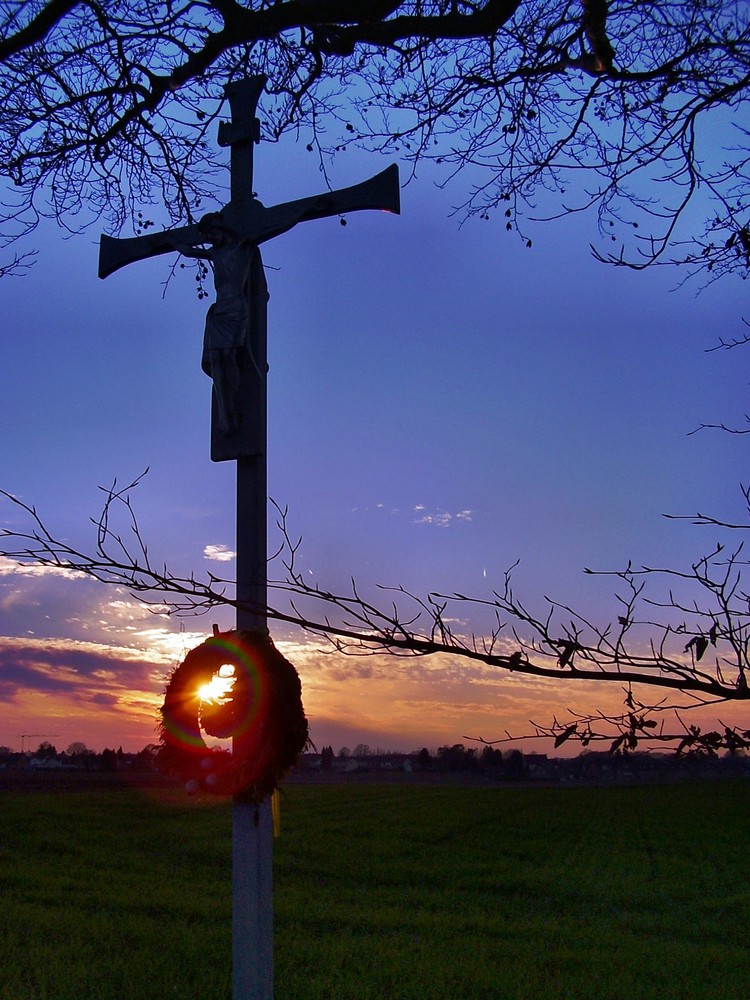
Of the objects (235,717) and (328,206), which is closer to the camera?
(235,717)

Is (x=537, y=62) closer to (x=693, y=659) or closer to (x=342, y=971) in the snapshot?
(x=693, y=659)

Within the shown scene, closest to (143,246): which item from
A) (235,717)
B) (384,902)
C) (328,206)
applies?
(328,206)

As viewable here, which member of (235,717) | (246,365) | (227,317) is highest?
(227,317)

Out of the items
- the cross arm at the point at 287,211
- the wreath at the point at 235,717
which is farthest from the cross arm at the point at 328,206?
the wreath at the point at 235,717

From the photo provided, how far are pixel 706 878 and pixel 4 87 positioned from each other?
565 inches

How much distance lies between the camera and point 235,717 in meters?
3.66

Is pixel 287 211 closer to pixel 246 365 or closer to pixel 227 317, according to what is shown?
pixel 227 317

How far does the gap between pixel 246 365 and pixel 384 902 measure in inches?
339

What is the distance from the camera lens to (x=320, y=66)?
5.65 meters

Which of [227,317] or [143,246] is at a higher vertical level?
[143,246]

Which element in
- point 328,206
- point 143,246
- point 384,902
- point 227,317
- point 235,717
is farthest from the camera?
point 384,902

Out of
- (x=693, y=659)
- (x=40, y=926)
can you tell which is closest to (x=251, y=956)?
(x=693, y=659)

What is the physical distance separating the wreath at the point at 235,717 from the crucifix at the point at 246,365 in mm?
174

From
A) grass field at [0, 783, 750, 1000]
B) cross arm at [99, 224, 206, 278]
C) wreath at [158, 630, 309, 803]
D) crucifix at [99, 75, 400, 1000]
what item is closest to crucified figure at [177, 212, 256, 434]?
crucifix at [99, 75, 400, 1000]
